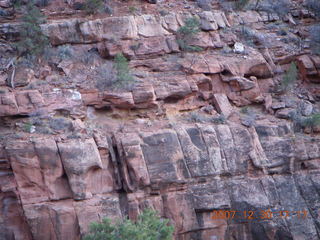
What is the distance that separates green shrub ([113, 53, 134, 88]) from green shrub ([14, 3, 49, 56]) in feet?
9.85

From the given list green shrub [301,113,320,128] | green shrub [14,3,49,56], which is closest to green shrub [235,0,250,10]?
green shrub [301,113,320,128]

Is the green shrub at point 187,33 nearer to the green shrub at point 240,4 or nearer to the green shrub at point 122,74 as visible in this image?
the green shrub at point 122,74

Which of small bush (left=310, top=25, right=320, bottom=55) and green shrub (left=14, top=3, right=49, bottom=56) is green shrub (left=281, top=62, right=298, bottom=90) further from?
green shrub (left=14, top=3, right=49, bottom=56)

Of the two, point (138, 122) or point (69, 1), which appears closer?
point (138, 122)

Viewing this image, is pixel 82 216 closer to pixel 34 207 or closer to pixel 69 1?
pixel 34 207

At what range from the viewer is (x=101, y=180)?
47.2 ft

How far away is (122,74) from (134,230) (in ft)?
19.9

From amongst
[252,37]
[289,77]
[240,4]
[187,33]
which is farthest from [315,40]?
[187,33]

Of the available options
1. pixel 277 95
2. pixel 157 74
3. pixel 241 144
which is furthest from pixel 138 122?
pixel 277 95

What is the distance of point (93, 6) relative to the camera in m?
18.8

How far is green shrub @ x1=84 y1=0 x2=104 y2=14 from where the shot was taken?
18.7 meters

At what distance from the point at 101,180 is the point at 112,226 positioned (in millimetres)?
2073

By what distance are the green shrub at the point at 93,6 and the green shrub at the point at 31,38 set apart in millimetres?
2371

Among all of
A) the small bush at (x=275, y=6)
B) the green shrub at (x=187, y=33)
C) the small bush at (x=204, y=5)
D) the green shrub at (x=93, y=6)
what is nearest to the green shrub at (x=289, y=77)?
the green shrub at (x=187, y=33)
